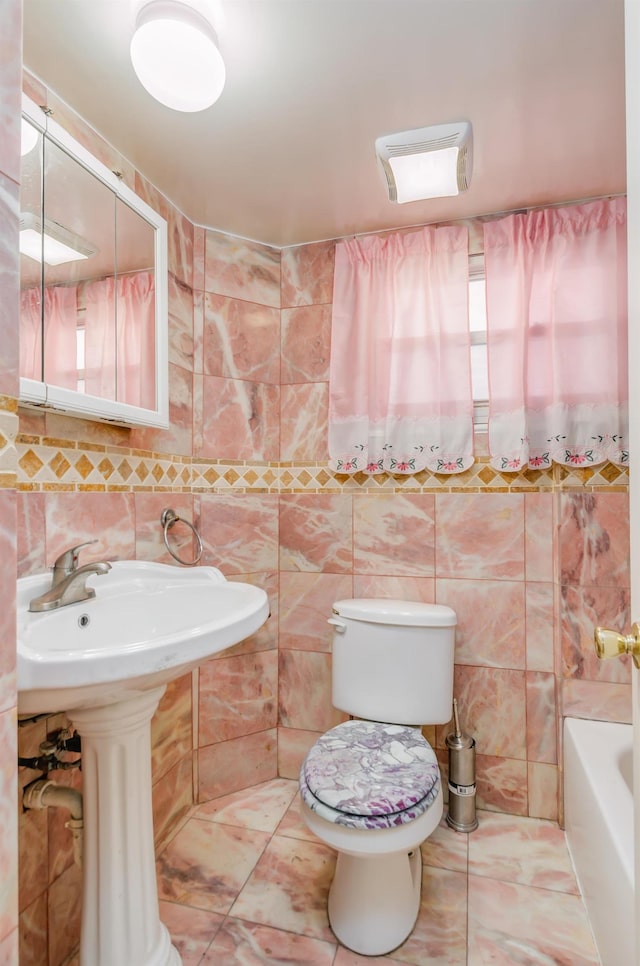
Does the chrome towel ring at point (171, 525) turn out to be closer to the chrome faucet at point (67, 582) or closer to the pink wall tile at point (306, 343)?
the chrome faucet at point (67, 582)

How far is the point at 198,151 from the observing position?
1.51 metres

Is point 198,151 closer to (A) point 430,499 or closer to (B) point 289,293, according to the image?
(B) point 289,293

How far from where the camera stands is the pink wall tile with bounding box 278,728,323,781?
2002 millimetres

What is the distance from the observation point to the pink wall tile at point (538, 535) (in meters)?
1.78

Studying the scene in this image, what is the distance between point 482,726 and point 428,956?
703 mm

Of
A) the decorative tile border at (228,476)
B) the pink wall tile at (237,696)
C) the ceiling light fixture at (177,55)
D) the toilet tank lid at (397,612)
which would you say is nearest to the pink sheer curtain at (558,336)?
the decorative tile border at (228,476)

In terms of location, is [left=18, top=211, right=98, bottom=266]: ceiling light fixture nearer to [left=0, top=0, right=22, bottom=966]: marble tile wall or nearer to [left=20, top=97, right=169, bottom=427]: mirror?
[left=20, top=97, right=169, bottom=427]: mirror

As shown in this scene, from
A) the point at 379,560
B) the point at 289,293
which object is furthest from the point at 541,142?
the point at 379,560

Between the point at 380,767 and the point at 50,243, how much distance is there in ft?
5.10

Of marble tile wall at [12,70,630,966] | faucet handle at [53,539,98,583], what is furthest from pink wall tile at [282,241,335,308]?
faucet handle at [53,539,98,583]

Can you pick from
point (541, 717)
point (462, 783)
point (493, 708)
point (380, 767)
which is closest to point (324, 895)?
point (380, 767)

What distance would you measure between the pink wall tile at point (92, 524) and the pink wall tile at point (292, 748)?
102 centimetres

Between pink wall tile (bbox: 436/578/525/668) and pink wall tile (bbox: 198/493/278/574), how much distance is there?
690 millimetres

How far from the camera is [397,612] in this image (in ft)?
5.62
